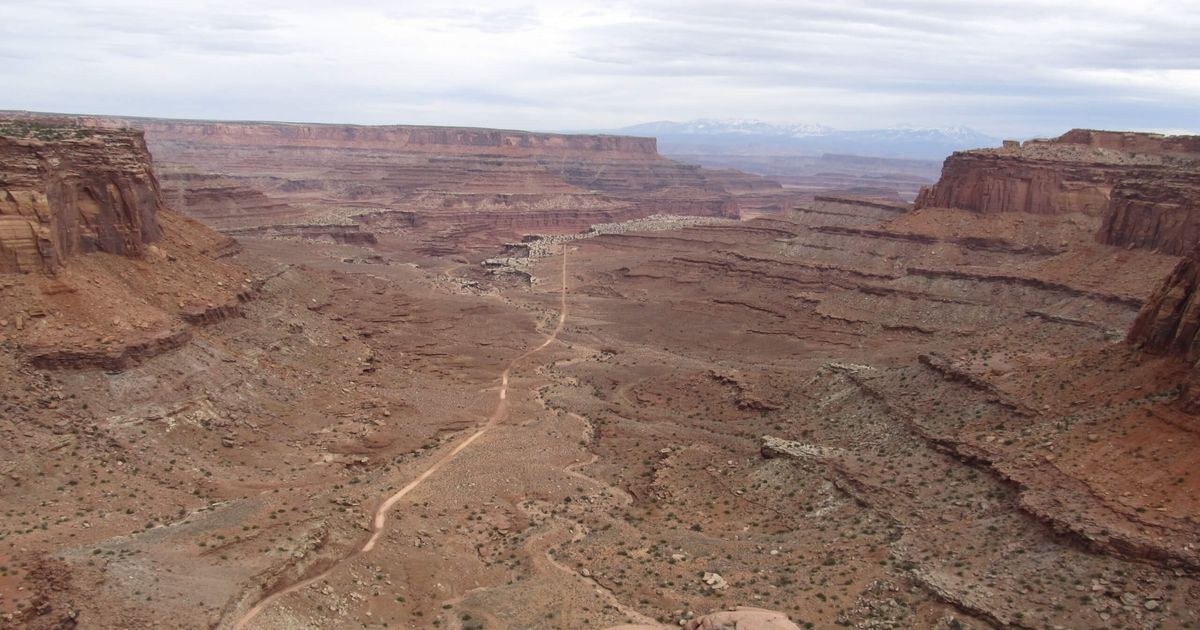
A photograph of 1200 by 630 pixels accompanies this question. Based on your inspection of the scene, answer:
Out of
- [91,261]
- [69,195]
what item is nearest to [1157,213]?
[91,261]

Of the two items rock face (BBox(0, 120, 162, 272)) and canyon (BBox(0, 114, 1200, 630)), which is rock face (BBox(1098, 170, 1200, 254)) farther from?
rock face (BBox(0, 120, 162, 272))

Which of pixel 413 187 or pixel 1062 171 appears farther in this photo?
pixel 413 187

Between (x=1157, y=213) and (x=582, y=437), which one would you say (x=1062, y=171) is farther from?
(x=582, y=437)

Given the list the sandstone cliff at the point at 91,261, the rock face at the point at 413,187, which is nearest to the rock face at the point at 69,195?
the sandstone cliff at the point at 91,261

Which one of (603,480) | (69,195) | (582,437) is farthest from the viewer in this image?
(582,437)

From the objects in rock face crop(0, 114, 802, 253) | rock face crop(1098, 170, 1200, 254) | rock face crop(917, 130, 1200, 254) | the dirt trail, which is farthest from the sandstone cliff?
rock face crop(917, 130, 1200, 254)

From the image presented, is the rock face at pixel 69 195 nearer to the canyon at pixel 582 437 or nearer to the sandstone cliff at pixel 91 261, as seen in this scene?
Answer: the sandstone cliff at pixel 91 261
